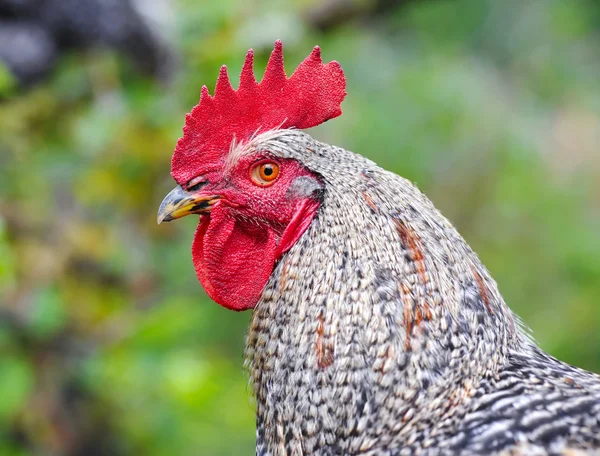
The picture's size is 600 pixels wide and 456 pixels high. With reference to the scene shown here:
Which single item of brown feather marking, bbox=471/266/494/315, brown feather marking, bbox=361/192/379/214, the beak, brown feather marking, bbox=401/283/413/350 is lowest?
brown feather marking, bbox=401/283/413/350

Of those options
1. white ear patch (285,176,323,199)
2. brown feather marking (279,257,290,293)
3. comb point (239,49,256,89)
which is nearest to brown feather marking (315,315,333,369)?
brown feather marking (279,257,290,293)

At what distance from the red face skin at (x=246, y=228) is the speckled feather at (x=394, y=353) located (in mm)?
72

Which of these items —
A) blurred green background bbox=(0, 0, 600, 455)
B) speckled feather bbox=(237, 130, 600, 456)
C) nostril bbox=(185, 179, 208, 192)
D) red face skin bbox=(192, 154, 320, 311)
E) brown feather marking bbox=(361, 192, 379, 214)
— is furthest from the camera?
blurred green background bbox=(0, 0, 600, 455)

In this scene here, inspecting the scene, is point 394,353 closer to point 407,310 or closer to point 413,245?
point 407,310

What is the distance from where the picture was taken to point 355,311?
2152mm

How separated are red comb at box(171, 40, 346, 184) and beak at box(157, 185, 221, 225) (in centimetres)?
7

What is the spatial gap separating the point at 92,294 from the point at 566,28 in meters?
7.06

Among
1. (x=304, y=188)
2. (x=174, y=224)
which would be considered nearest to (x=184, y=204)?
(x=304, y=188)

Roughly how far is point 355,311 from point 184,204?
2.27 ft

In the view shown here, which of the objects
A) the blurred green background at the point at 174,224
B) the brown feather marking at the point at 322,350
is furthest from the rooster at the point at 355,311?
the blurred green background at the point at 174,224

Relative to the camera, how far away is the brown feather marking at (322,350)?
2156mm

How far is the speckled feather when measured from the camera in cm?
209

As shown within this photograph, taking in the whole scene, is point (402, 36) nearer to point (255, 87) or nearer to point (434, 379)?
point (255, 87)

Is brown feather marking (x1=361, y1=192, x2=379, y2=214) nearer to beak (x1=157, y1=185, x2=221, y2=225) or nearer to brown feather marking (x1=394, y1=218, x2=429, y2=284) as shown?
brown feather marking (x1=394, y1=218, x2=429, y2=284)
